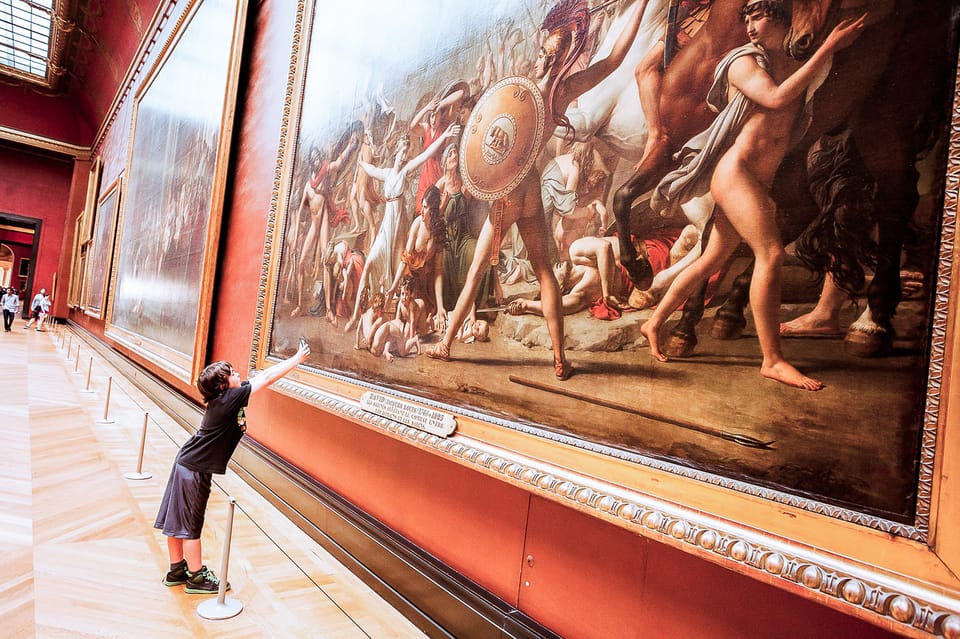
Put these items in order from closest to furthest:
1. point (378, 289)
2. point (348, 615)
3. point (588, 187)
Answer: point (588, 187) → point (348, 615) → point (378, 289)

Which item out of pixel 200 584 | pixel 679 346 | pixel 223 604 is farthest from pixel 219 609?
pixel 679 346

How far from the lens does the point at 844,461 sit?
4.93ft

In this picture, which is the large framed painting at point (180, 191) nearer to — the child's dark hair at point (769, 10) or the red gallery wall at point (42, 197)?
the child's dark hair at point (769, 10)

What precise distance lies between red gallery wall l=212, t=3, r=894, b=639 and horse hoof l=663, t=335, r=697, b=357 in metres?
0.75

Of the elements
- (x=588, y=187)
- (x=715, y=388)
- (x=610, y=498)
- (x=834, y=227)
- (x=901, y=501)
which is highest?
(x=588, y=187)

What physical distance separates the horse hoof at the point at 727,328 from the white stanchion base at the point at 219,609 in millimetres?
3039

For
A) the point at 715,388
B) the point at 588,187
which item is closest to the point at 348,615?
the point at 715,388

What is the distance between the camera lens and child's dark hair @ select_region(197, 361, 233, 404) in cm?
337

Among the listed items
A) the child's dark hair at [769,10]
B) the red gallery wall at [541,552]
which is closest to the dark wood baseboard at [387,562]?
the red gallery wall at [541,552]

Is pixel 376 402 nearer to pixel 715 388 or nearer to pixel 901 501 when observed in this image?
pixel 715 388

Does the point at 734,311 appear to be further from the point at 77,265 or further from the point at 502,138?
the point at 77,265

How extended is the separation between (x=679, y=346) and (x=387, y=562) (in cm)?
250

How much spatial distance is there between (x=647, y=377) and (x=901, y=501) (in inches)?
32.2

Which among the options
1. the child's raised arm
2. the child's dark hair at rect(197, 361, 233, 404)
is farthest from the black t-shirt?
the child's raised arm
